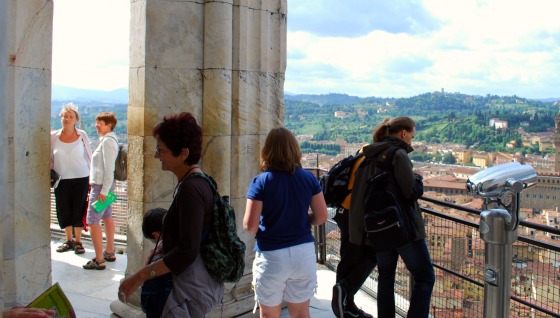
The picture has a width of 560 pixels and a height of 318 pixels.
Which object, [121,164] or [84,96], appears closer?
[121,164]

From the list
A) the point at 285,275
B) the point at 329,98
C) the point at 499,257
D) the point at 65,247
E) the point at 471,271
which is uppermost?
the point at 329,98

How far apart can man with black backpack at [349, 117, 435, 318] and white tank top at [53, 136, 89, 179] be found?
9.25 ft

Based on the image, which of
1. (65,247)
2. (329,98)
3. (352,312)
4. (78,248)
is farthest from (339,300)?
(329,98)

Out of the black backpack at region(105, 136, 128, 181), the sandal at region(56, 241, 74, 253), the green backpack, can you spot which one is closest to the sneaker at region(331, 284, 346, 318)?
the green backpack

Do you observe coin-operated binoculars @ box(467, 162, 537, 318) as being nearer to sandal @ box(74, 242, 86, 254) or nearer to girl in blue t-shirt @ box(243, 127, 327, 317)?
girl in blue t-shirt @ box(243, 127, 327, 317)

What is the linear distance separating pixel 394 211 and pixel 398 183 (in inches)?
7.2

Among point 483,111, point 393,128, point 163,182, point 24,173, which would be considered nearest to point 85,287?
point 163,182

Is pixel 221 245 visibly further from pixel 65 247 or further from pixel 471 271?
pixel 65 247

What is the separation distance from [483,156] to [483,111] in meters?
9.24

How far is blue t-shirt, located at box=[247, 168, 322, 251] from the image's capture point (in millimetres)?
3283

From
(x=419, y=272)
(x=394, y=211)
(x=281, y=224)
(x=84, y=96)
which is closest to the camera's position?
(x=281, y=224)

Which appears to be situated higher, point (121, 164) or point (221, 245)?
point (121, 164)

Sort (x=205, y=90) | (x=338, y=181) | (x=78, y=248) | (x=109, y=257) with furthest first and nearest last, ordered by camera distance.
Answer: (x=78, y=248) → (x=109, y=257) → (x=338, y=181) → (x=205, y=90)

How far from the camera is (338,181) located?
13.6 ft
